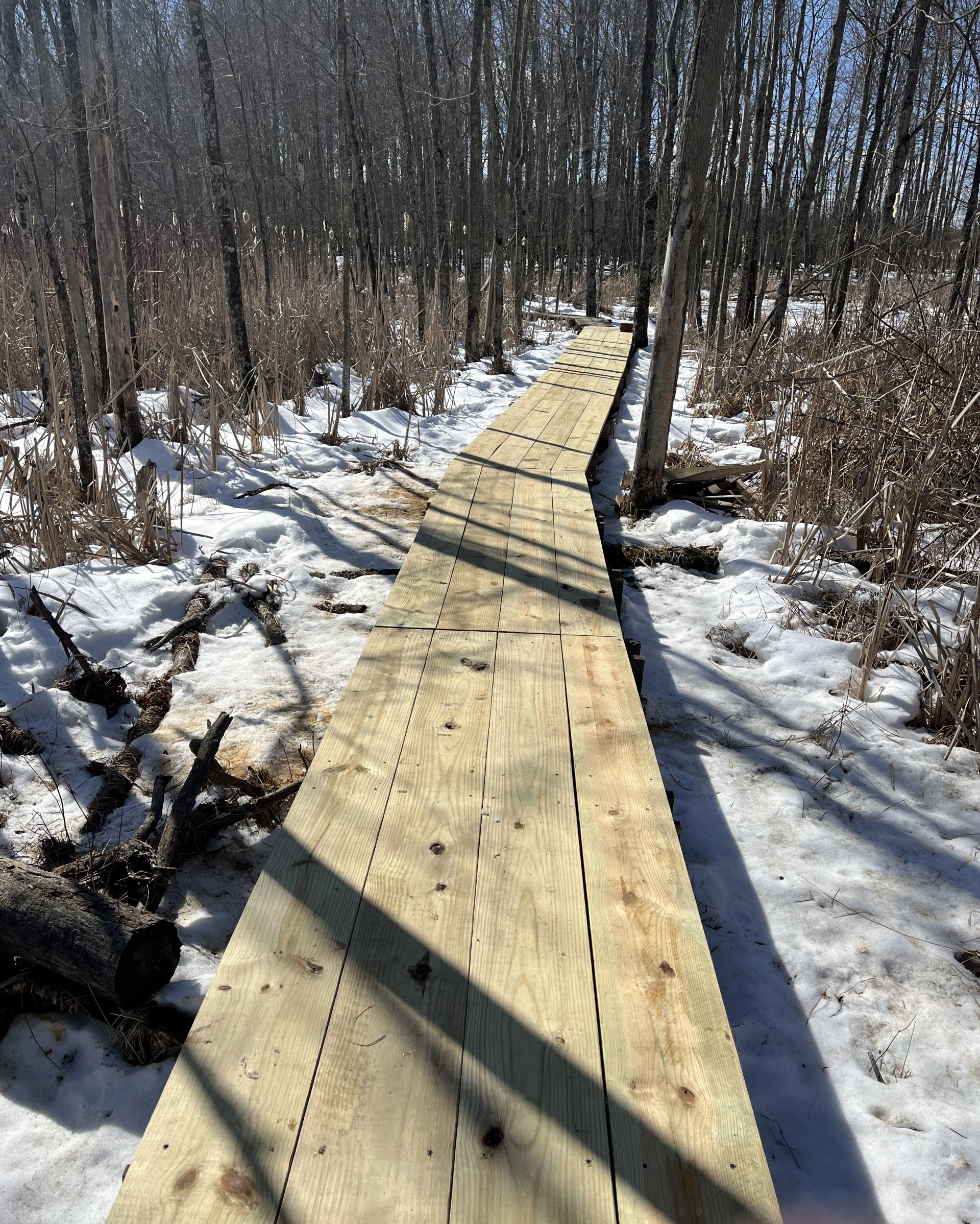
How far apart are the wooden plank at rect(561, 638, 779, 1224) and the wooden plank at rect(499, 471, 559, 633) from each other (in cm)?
87

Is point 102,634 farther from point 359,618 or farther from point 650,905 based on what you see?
point 650,905

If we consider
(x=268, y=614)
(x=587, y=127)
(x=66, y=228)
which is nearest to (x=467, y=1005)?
(x=268, y=614)

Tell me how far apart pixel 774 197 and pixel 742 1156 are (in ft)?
46.6

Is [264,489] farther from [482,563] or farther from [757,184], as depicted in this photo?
[757,184]

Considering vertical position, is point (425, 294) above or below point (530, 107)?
below

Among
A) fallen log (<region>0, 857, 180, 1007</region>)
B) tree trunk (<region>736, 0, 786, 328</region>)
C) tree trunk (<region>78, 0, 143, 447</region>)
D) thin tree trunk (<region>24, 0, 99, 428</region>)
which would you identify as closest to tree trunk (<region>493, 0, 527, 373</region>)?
tree trunk (<region>736, 0, 786, 328</region>)

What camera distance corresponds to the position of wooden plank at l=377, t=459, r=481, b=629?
2844 mm

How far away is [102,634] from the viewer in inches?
131

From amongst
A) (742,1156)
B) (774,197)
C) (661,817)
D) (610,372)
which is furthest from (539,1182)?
Answer: (774,197)

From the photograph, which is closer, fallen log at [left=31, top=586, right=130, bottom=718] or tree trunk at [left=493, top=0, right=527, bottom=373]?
fallen log at [left=31, top=586, right=130, bottom=718]

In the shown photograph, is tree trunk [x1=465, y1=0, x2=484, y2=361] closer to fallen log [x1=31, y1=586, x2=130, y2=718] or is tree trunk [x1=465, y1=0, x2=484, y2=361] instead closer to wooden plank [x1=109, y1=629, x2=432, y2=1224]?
fallen log [x1=31, y1=586, x2=130, y2=718]

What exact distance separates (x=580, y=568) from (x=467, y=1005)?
7.14 ft

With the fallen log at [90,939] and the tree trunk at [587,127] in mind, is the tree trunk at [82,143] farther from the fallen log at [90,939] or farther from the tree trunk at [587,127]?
the tree trunk at [587,127]

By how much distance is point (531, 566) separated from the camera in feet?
10.9
